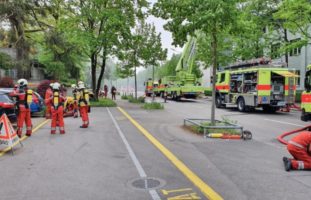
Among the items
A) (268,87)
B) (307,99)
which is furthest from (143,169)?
(268,87)

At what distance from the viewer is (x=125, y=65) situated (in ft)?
105

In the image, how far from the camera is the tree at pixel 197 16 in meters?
10.5

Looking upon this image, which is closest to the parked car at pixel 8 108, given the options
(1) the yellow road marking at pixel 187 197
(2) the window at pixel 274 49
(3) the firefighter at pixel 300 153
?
(1) the yellow road marking at pixel 187 197

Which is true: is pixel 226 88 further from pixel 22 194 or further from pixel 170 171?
pixel 22 194

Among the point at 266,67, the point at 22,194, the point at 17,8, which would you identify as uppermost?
the point at 17,8

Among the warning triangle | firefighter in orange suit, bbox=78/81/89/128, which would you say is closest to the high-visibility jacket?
firefighter in orange suit, bbox=78/81/89/128

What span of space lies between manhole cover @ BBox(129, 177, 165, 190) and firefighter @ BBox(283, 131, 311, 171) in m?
2.54

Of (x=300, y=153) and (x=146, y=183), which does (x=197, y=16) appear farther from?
(x=146, y=183)

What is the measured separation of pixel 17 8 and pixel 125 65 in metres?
10.7

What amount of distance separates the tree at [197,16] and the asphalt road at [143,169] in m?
3.10

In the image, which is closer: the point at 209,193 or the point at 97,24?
the point at 209,193

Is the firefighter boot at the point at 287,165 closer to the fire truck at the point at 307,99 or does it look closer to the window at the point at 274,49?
the fire truck at the point at 307,99

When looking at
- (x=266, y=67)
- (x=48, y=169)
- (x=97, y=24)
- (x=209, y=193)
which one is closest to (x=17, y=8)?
(x=97, y=24)

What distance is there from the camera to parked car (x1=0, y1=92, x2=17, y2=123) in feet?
38.6
